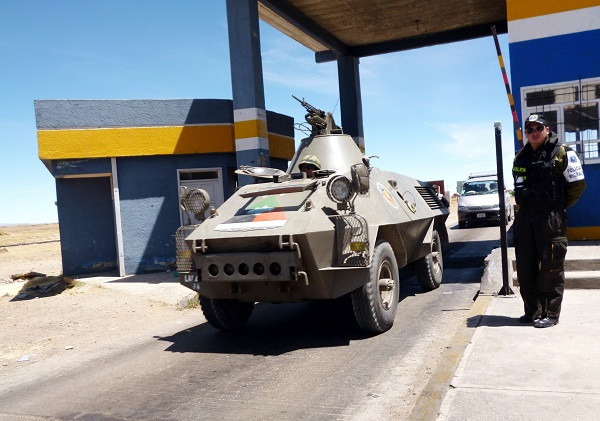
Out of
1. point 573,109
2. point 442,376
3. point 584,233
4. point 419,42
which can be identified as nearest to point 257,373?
point 442,376

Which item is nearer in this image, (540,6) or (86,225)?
(540,6)

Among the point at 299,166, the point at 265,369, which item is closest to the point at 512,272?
the point at 299,166

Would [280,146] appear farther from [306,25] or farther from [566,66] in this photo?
[566,66]

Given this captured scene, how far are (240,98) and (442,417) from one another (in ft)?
30.7

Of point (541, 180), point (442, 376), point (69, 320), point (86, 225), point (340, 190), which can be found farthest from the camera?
point (86, 225)

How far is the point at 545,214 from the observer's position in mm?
4992

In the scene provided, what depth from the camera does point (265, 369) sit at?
493 centimetres

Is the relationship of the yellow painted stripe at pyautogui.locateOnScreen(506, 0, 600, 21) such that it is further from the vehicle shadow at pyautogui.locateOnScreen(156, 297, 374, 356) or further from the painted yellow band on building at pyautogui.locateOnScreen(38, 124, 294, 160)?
the painted yellow band on building at pyautogui.locateOnScreen(38, 124, 294, 160)

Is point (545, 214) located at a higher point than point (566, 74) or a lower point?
lower

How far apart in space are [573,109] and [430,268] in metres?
3.85

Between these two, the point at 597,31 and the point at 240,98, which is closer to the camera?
the point at 597,31

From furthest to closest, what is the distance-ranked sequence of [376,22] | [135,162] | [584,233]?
[376,22] → [135,162] → [584,233]

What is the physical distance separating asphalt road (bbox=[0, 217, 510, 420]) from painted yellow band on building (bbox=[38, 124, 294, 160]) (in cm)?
657

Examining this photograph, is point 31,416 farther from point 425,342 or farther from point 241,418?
point 425,342
